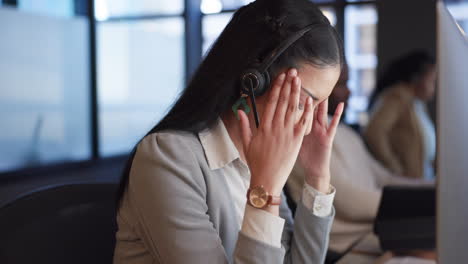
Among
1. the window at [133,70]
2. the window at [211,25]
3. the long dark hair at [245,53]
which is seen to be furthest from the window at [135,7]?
the long dark hair at [245,53]

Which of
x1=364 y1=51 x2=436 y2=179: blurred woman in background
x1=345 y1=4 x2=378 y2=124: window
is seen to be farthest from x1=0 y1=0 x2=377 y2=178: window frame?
x1=364 y1=51 x2=436 y2=179: blurred woman in background

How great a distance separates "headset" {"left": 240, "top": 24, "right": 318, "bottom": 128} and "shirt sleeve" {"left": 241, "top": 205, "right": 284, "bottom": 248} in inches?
5.9

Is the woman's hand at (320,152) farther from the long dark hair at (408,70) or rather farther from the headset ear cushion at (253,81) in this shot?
the long dark hair at (408,70)

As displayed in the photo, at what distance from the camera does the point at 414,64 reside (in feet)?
12.1

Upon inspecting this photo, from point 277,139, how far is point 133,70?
3743 mm

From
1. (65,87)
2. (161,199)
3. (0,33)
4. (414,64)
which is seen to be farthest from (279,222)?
(414,64)

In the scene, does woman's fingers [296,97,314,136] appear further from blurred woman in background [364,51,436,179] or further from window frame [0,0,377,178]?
blurred woman in background [364,51,436,179]

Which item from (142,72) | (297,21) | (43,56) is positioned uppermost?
(297,21)

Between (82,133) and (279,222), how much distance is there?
3.06 meters

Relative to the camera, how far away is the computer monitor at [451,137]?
0.57 m

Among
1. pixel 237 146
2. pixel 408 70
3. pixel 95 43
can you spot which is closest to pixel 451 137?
pixel 237 146

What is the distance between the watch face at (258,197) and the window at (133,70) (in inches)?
110

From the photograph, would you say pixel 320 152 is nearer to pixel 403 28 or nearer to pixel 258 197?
pixel 258 197

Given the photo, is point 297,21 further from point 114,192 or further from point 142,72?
point 142,72
